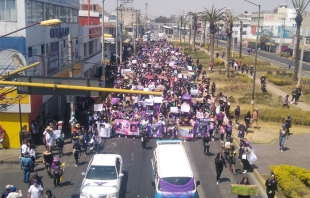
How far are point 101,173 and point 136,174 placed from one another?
304 centimetres

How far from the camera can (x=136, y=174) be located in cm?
1817

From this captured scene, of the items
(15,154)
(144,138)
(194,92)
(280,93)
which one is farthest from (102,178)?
(280,93)

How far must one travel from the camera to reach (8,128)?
2231 centimetres

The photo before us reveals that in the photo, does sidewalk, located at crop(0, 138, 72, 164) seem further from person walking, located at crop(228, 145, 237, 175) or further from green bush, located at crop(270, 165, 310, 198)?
green bush, located at crop(270, 165, 310, 198)

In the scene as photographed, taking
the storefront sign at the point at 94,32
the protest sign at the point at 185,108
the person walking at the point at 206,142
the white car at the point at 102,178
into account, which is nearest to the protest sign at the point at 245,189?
the white car at the point at 102,178

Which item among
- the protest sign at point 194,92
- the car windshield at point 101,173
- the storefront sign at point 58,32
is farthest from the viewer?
the protest sign at point 194,92

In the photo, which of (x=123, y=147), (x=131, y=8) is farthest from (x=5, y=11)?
(x=131, y=8)

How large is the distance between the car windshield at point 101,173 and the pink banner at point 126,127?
8.82m

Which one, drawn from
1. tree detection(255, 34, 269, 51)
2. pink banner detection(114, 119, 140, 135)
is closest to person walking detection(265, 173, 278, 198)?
pink banner detection(114, 119, 140, 135)

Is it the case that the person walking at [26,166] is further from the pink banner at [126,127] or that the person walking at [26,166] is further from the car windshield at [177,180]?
the pink banner at [126,127]

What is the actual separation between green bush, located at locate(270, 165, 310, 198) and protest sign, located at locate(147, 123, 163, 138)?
8.17 meters

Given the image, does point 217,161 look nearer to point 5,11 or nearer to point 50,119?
point 50,119

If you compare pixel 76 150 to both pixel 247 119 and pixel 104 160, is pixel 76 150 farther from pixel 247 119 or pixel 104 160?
pixel 247 119

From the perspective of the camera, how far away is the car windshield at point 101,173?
1529 cm
